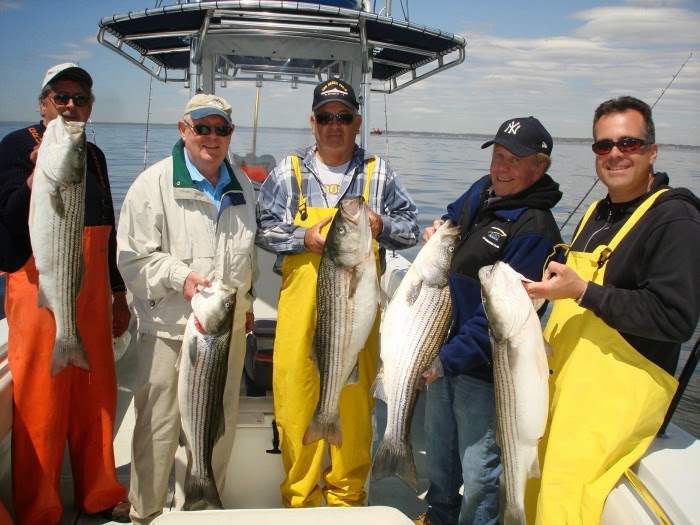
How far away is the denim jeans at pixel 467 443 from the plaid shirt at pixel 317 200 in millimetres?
879

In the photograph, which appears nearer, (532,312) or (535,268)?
(532,312)

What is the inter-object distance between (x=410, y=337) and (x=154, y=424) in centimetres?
152

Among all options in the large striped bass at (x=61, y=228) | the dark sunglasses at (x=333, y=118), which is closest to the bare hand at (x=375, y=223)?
the dark sunglasses at (x=333, y=118)

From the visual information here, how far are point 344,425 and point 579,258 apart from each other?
1.59 metres

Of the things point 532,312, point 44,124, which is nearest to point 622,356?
point 532,312

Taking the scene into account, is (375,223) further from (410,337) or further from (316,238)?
(410,337)

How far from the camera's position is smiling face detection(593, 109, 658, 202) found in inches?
97.7

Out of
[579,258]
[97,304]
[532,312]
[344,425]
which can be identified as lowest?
[344,425]

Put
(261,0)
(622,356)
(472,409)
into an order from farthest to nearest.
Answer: (261,0)
(472,409)
(622,356)

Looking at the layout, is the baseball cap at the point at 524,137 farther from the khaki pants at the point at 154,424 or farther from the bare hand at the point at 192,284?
the khaki pants at the point at 154,424

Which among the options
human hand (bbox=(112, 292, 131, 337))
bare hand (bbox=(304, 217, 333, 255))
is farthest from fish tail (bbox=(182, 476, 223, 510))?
bare hand (bbox=(304, 217, 333, 255))

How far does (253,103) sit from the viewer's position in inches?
224

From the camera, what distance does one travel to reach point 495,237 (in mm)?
2795

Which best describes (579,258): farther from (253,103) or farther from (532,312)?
(253,103)
